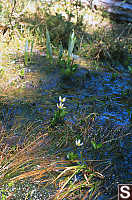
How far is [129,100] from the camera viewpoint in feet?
10.4

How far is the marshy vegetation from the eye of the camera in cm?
192

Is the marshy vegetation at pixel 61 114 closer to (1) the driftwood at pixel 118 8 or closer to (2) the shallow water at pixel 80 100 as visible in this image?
(2) the shallow water at pixel 80 100

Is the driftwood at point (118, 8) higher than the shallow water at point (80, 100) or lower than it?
higher

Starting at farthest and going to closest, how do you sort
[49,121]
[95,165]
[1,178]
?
[49,121]
[95,165]
[1,178]

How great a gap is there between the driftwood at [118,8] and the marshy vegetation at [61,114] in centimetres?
144

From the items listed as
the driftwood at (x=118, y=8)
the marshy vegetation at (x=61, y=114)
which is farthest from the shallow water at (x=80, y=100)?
the driftwood at (x=118, y=8)

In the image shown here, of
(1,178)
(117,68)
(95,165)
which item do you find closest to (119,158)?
(95,165)

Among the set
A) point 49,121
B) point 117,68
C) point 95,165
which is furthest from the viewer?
point 117,68

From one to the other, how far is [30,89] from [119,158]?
4.74 ft

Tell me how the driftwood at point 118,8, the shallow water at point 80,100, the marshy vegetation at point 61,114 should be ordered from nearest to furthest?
Answer: the marshy vegetation at point 61,114, the shallow water at point 80,100, the driftwood at point 118,8

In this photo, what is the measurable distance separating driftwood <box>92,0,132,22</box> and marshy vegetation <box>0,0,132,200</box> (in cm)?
144

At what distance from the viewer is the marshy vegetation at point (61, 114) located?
6.31 ft

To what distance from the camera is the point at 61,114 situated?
2488 millimetres

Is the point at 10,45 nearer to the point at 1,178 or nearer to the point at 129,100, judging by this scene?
the point at 129,100
